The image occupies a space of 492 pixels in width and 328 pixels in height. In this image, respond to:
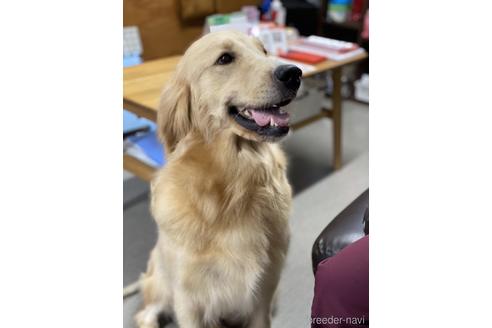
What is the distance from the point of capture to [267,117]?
840 millimetres

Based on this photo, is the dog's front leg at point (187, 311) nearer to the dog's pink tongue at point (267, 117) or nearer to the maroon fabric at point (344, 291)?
the maroon fabric at point (344, 291)

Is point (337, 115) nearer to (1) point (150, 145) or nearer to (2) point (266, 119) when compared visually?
→ (1) point (150, 145)

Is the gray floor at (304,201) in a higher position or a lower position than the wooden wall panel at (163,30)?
lower

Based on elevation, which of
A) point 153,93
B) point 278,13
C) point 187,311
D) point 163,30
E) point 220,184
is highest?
point 278,13

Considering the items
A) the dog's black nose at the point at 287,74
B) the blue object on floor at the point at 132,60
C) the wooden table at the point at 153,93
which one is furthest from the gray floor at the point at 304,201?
the blue object on floor at the point at 132,60

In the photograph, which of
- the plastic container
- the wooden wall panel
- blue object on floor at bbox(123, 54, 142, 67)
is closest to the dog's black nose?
blue object on floor at bbox(123, 54, 142, 67)

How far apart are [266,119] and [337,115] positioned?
4.38 feet

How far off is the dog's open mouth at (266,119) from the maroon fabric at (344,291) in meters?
0.27

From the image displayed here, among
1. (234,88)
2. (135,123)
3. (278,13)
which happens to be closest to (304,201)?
(135,123)

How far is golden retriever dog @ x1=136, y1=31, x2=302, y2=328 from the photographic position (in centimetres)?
86

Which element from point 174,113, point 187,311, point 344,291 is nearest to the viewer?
point 344,291

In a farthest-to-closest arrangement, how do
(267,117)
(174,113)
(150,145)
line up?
(150,145) < (174,113) < (267,117)

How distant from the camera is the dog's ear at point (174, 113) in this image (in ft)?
3.05
